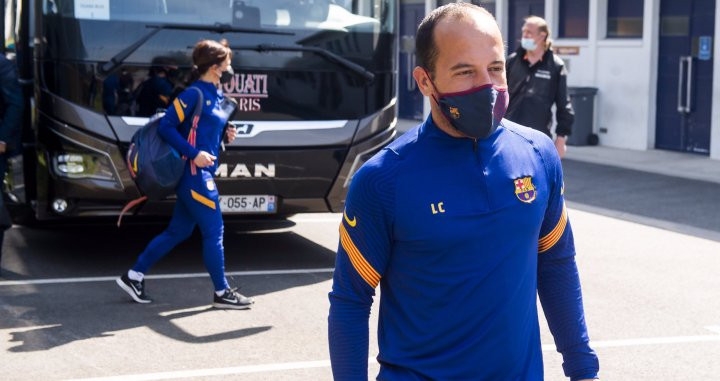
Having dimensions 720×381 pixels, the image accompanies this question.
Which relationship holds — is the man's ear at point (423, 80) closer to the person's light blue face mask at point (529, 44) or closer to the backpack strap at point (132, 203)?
the backpack strap at point (132, 203)

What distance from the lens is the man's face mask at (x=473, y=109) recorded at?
296 centimetres

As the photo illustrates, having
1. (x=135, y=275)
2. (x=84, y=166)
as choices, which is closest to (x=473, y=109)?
(x=135, y=275)

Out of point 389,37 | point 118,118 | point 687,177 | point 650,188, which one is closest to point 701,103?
point 687,177

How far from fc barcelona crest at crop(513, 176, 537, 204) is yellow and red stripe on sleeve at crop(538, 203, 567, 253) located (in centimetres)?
20

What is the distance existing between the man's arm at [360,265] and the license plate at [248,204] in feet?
20.6

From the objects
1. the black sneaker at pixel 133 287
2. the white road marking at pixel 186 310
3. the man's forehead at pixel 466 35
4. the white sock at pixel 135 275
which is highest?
the man's forehead at pixel 466 35

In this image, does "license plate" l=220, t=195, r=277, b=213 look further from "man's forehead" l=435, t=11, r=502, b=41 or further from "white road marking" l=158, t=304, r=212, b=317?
"man's forehead" l=435, t=11, r=502, b=41

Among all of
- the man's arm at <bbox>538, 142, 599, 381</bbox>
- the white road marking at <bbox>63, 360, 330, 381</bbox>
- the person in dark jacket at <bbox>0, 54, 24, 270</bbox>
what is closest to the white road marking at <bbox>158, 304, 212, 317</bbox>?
the white road marking at <bbox>63, 360, 330, 381</bbox>

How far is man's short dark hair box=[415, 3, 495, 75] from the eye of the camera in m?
2.98

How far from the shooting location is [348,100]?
9555mm

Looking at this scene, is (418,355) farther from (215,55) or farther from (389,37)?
(389,37)

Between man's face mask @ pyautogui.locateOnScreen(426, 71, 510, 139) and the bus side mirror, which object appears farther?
the bus side mirror

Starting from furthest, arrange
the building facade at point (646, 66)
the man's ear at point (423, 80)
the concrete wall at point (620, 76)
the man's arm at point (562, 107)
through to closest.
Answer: the concrete wall at point (620, 76) → the building facade at point (646, 66) → the man's arm at point (562, 107) → the man's ear at point (423, 80)

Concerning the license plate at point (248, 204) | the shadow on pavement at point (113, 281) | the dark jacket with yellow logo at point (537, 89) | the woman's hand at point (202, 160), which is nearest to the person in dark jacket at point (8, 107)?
the shadow on pavement at point (113, 281)
